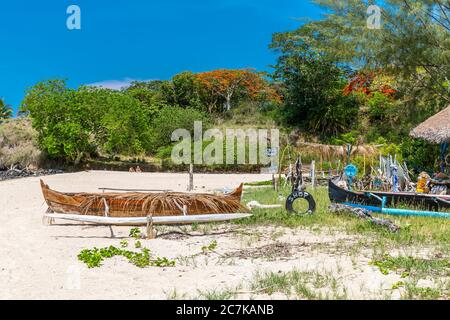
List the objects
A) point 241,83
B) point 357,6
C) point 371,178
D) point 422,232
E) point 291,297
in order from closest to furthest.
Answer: point 291,297
point 422,232
point 371,178
point 357,6
point 241,83

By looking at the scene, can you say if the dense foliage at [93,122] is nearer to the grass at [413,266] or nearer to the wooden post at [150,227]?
the wooden post at [150,227]

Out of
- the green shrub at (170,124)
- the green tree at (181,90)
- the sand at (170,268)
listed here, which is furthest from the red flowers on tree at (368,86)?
the sand at (170,268)

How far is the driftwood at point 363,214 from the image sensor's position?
895 centimetres

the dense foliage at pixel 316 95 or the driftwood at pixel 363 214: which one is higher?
the dense foliage at pixel 316 95

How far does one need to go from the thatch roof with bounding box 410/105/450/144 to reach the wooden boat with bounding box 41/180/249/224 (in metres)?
7.11

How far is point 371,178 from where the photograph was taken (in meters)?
14.9

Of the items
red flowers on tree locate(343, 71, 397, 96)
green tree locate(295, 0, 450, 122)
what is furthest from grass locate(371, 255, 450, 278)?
red flowers on tree locate(343, 71, 397, 96)

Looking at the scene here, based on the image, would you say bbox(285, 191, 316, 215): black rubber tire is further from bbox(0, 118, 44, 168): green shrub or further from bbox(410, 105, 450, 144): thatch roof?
bbox(0, 118, 44, 168): green shrub

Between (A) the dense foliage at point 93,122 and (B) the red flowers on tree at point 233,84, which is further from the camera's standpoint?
(B) the red flowers on tree at point 233,84

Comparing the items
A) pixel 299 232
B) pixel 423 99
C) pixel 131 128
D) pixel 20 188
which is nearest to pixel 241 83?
pixel 131 128

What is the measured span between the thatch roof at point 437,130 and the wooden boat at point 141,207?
7.11 m

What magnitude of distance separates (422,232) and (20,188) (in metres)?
15.9
